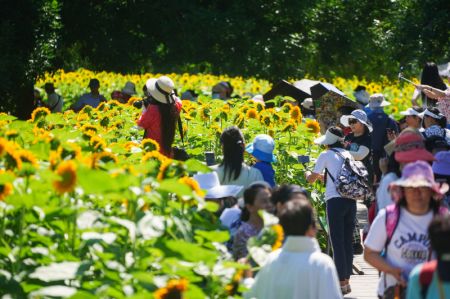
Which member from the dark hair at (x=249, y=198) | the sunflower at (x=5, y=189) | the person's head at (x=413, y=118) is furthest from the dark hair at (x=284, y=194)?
the person's head at (x=413, y=118)

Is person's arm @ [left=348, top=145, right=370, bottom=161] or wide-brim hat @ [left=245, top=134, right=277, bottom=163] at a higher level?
person's arm @ [left=348, top=145, right=370, bottom=161]

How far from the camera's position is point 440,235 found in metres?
5.34

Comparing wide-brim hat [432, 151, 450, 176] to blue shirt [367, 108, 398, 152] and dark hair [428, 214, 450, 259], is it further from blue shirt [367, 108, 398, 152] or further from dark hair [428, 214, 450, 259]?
blue shirt [367, 108, 398, 152]

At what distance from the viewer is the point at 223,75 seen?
3775 cm

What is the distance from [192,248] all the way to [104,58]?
865 inches

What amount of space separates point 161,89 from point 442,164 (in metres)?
3.32

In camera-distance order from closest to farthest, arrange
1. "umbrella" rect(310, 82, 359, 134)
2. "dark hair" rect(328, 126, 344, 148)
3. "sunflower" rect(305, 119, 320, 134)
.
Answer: "dark hair" rect(328, 126, 344, 148) < "sunflower" rect(305, 119, 320, 134) < "umbrella" rect(310, 82, 359, 134)

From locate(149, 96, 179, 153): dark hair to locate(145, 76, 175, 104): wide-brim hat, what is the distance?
0.19ft

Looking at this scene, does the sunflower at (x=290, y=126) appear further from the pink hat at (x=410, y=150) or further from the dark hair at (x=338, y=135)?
the pink hat at (x=410, y=150)

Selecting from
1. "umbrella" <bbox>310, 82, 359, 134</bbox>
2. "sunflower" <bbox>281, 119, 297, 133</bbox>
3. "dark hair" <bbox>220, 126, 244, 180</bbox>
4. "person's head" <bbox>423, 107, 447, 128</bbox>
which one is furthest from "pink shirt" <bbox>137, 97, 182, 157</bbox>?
"umbrella" <bbox>310, 82, 359, 134</bbox>

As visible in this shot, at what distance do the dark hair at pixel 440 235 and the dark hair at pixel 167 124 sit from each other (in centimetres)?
669

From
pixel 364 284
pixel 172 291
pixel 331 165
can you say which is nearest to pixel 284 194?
pixel 172 291

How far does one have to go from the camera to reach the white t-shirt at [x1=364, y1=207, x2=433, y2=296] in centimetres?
665

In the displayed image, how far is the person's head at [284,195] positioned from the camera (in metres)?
7.20
